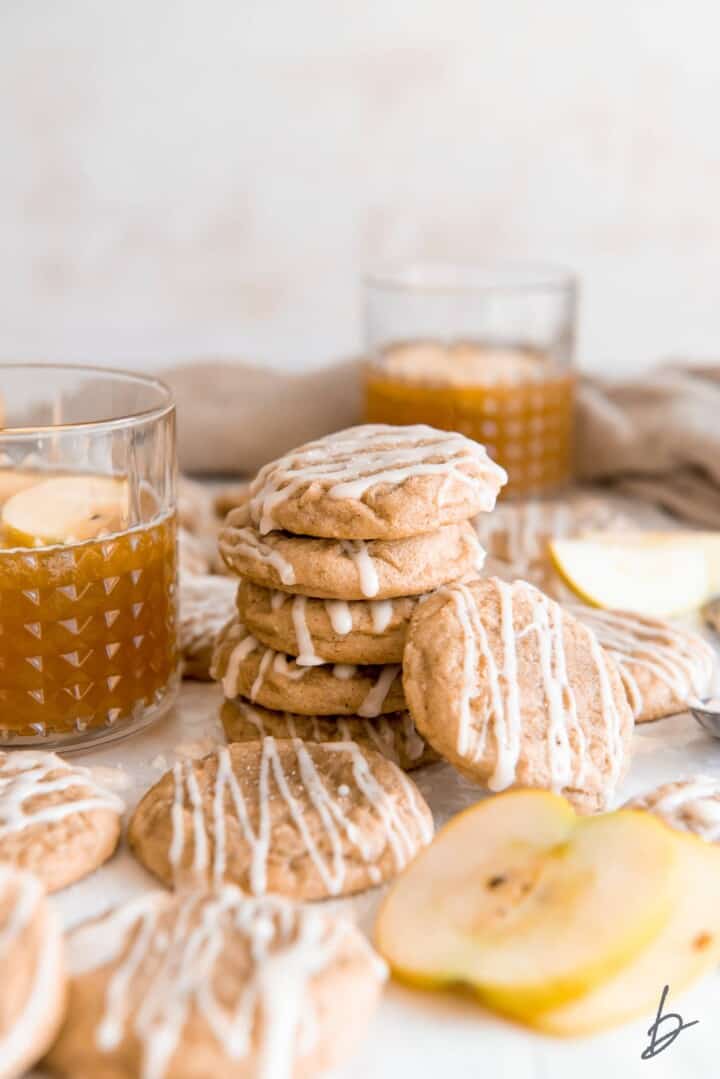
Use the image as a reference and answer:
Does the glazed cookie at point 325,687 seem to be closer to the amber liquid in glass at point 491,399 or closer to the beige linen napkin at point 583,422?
the amber liquid in glass at point 491,399

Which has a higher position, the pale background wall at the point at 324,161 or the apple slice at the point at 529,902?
the pale background wall at the point at 324,161

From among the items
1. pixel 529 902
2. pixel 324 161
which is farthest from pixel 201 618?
pixel 324 161

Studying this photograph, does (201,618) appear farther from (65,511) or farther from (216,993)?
(216,993)

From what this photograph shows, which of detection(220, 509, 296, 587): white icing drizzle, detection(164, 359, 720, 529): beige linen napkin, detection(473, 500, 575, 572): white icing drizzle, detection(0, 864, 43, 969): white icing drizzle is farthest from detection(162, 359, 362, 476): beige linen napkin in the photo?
detection(0, 864, 43, 969): white icing drizzle

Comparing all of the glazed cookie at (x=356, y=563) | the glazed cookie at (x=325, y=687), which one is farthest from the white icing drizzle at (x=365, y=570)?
the glazed cookie at (x=325, y=687)

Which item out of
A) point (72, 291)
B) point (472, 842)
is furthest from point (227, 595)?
point (72, 291)

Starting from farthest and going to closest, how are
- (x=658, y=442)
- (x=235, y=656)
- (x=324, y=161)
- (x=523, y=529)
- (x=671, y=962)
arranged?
(x=324, y=161)
(x=658, y=442)
(x=523, y=529)
(x=235, y=656)
(x=671, y=962)
